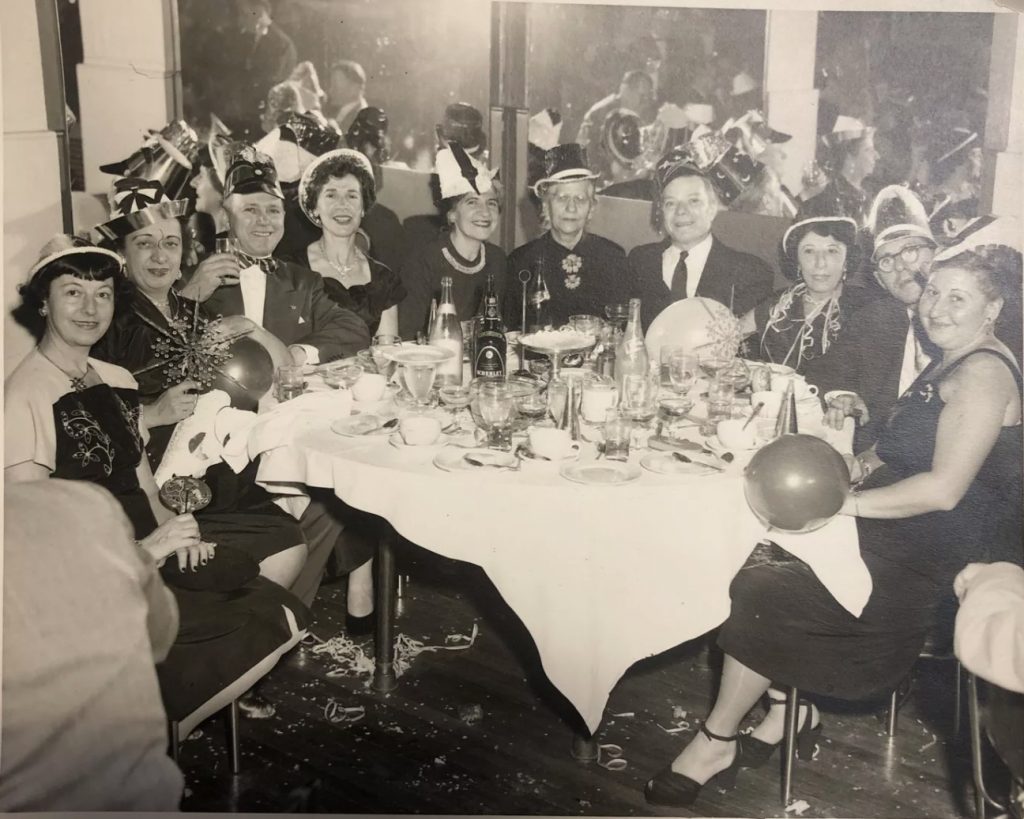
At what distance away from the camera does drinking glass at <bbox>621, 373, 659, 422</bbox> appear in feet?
6.57

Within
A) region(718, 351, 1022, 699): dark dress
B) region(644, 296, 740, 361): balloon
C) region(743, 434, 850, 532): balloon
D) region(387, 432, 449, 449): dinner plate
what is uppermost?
region(644, 296, 740, 361): balloon

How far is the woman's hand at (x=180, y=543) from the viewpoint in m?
1.96

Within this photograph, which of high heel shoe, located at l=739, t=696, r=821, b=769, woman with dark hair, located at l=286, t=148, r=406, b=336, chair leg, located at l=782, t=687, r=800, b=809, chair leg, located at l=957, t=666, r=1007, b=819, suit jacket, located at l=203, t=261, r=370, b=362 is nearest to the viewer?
chair leg, located at l=957, t=666, r=1007, b=819

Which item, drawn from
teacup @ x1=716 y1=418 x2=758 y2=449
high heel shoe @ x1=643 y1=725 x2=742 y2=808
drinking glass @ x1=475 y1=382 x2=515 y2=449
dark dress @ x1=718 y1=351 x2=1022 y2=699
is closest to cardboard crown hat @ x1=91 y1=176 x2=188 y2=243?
drinking glass @ x1=475 y1=382 x2=515 y2=449

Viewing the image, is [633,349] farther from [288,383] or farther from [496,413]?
[288,383]

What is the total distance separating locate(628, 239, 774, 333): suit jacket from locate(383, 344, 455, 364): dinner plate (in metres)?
0.47

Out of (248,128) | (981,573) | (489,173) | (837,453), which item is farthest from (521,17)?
(981,573)

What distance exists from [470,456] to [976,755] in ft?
3.57

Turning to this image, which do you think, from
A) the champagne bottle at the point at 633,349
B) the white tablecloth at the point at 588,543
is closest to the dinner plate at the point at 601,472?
the white tablecloth at the point at 588,543

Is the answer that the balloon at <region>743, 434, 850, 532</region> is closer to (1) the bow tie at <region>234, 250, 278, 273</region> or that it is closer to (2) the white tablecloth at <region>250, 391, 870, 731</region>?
(2) the white tablecloth at <region>250, 391, 870, 731</region>

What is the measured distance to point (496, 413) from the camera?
1.88 metres

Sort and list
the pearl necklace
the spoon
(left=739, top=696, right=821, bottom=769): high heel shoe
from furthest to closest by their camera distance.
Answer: the pearl necklace, (left=739, top=696, right=821, bottom=769): high heel shoe, the spoon

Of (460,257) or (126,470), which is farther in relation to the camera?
(460,257)

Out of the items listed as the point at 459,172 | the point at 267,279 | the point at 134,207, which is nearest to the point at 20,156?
the point at 134,207
